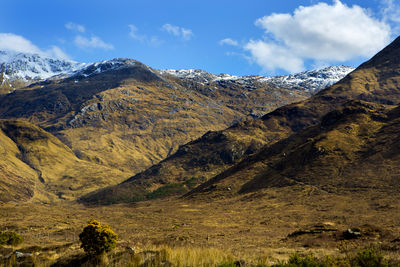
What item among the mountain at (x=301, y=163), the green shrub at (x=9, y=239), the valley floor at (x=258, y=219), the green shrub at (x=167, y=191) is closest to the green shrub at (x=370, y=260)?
the green shrub at (x=9, y=239)

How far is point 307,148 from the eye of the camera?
115 meters

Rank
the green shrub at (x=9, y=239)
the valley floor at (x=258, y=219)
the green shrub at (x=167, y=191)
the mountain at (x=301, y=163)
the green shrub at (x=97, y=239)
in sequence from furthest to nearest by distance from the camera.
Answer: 1. the green shrub at (x=167, y=191)
2. the mountain at (x=301, y=163)
3. the valley floor at (x=258, y=219)
4. the green shrub at (x=9, y=239)
5. the green shrub at (x=97, y=239)

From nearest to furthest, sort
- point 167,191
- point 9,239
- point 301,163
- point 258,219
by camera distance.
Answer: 1. point 9,239
2. point 258,219
3. point 301,163
4. point 167,191

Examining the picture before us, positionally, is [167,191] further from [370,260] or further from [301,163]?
[370,260]

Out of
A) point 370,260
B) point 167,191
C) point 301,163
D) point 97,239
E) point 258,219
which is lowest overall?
point 258,219

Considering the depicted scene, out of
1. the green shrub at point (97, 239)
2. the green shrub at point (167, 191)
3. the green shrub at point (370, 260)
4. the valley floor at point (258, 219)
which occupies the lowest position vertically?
the valley floor at point (258, 219)

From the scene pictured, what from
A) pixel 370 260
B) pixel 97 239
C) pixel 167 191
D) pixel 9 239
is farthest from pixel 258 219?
pixel 167 191

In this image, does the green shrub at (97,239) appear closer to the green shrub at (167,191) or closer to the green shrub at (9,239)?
→ the green shrub at (9,239)

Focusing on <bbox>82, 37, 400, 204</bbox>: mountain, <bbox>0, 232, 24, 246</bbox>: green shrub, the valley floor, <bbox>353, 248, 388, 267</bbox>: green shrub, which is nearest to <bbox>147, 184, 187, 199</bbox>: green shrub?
<bbox>82, 37, 400, 204</bbox>: mountain

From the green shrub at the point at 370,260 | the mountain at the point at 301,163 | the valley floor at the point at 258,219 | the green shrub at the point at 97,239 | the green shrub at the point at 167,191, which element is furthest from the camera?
the green shrub at the point at 167,191

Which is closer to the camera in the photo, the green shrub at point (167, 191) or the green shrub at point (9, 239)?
the green shrub at point (9, 239)

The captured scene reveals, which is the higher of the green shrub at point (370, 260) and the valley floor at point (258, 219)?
the green shrub at point (370, 260)

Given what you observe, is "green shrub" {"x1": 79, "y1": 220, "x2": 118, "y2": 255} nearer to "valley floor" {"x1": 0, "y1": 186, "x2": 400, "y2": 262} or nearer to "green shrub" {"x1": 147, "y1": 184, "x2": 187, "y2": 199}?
"valley floor" {"x1": 0, "y1": 186, "x2": 400, "y2": 262}

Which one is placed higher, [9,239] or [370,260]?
[9,239]
